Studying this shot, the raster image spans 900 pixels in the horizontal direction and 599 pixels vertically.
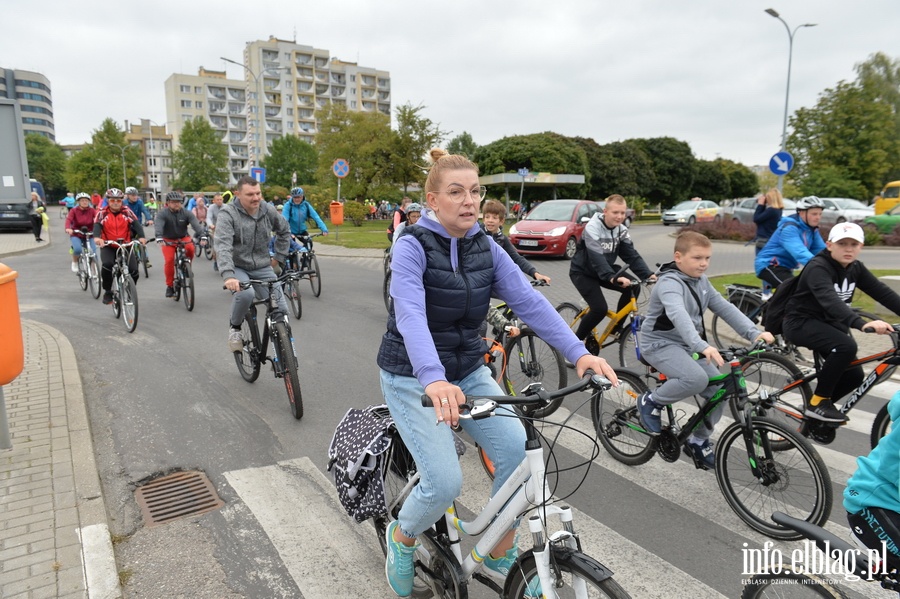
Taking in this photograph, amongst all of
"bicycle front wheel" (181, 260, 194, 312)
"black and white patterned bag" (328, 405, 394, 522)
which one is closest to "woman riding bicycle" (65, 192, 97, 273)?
"bicycle front wheel" (181, 260, 194, 312)

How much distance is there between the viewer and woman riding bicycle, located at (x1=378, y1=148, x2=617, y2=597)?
8.19 ft

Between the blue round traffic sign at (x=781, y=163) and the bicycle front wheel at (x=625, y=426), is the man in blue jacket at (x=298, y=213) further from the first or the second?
the blue round traffic sign at (x=781, y=163)

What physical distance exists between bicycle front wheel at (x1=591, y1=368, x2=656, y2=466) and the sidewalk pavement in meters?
3.24

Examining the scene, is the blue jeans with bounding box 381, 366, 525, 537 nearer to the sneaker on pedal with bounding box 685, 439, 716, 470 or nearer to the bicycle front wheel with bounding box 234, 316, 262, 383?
the sneaker on pedal with bounding box 685, 439, 716, 470

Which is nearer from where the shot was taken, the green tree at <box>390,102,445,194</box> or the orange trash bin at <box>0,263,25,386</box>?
the orange trash bin at <box>0,263,25,386</box>

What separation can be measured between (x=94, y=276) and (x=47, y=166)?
102109 millimetres

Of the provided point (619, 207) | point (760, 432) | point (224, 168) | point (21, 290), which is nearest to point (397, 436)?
point (760, 432)

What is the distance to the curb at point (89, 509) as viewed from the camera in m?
3.00

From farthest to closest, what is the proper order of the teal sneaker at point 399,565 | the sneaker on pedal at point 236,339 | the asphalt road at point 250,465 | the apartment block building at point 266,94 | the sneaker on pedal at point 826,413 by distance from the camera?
the apartment block building at point 266,94 < the sneaker on pedal at point 236,339 < the sneaker on pedal at point 826,413 < the asphalt road at point 250,465 < the teal sneaker at point 399,565

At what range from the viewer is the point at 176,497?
13.1 feet

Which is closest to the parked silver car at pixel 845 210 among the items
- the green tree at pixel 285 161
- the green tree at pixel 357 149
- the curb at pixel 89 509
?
the green tree at pixel 357 149

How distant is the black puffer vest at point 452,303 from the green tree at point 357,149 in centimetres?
3492

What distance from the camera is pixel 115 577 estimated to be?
304 centimetres

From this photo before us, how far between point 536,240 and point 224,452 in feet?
46.1
